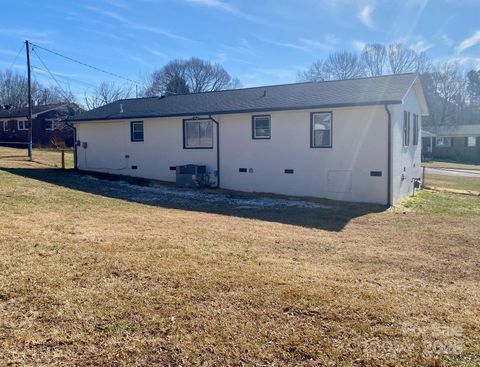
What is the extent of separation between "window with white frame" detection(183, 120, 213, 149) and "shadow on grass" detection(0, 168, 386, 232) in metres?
1.84

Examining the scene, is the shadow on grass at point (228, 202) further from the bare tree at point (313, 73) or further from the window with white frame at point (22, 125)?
the bare tree at point (313, 73)

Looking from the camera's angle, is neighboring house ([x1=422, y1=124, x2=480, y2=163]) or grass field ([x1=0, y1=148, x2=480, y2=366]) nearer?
grass field ([x1=0, y1=148, x2=480, y2=366])

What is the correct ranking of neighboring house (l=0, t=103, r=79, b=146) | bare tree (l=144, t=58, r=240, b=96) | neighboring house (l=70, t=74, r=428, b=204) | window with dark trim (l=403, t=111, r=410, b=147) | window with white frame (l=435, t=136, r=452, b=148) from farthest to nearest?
bare tree (l=144, t=58, r=240, b=96), window with white frame (l=435, t=136, r=452, b=148), neighboring house (l=0, t=103, r=79, b=146), window with dark trim (l=403, t=111, r=410, b=147), neighboring house (l=70, t=74, r=428, b=204)

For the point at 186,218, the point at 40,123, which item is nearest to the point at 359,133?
the point at 186,218

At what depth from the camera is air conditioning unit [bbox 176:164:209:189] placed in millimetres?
15398

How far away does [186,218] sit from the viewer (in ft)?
29.6

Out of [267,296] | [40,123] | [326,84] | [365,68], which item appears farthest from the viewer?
[365,68]

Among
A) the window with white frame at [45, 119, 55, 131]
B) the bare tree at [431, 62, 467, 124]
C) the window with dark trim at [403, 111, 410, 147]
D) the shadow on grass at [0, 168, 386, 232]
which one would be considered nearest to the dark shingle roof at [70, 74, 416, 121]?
the window with dark trim at [403, 111, 410, 147]

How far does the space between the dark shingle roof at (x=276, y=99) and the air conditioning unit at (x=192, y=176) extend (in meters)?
2.02

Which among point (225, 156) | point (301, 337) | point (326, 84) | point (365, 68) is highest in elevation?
point (365, 68)

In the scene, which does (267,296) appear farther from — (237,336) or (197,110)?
(197,110)

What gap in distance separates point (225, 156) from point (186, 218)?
6.63 meters

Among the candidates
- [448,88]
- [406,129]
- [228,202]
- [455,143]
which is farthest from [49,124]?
[448,88]

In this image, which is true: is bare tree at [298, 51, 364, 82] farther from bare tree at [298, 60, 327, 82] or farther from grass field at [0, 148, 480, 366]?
grass field at [0, 148, 480, 366]
